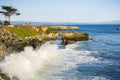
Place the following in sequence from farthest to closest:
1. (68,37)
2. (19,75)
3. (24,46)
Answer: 1. (68,37)
2. (24,46)
3. (19,75)

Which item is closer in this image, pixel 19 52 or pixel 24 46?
pixel 19 52

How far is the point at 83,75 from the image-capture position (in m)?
26.9

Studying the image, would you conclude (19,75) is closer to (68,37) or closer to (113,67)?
(113,67)

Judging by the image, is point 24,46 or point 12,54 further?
point 24,46

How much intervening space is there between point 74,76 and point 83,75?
4.09 feet

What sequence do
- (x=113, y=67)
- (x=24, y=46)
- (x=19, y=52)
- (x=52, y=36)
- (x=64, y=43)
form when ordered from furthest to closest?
(x=52, y=36) → (x=64, y=43) → (x=24, y=46) → (x=19, y=52) → (x=113, y=67)

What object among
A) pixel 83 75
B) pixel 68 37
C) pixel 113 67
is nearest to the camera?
pixel 83 75

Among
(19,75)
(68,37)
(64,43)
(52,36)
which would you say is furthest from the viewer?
(52,36)

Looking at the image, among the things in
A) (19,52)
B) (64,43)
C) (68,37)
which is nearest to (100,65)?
(19,52)

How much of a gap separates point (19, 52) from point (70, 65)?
7.89 metres

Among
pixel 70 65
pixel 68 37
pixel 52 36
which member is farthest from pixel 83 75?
pixel 52 36

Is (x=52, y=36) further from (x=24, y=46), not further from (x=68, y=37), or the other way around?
(x=24, y=46)

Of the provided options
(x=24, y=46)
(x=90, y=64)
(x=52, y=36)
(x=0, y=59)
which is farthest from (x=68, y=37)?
(x=0, y=59)

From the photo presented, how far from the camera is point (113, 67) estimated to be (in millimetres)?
32062
